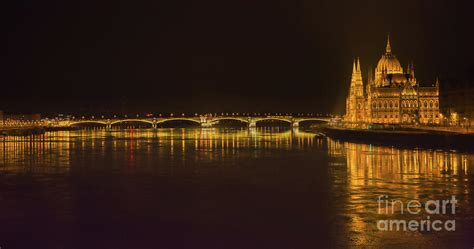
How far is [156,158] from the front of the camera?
4444cm

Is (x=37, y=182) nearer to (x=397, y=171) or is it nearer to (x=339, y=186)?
(x=339, y=186)

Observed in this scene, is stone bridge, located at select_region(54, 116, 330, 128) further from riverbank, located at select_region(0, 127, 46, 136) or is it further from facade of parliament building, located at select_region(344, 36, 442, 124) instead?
riverbank, located at select_region(0, 127, 46, 136)

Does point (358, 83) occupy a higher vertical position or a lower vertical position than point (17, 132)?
higher

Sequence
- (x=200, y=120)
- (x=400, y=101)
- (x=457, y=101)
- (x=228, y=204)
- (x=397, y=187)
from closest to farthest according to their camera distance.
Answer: (x=228, y=204) → (x=397, y=187) → (x=457, y=101) → (x=400, y=101) → (x=200, y=120)

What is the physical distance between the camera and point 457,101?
96875 millimetres

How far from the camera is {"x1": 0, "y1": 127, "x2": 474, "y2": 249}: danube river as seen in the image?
15.5 metres

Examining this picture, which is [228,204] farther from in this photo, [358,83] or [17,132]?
[358,83]

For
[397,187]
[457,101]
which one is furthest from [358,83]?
[397,187]

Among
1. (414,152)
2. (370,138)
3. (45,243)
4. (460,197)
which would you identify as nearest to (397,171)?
(460,197)

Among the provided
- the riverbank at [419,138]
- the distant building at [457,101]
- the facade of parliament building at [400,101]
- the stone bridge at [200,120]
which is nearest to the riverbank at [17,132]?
the stone bridge at [200,120]

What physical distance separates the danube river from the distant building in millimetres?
54907

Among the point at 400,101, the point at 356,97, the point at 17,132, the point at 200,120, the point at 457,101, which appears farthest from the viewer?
the point at 200,120

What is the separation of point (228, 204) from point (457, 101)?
8368 cm

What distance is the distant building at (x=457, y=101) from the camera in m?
89.1
